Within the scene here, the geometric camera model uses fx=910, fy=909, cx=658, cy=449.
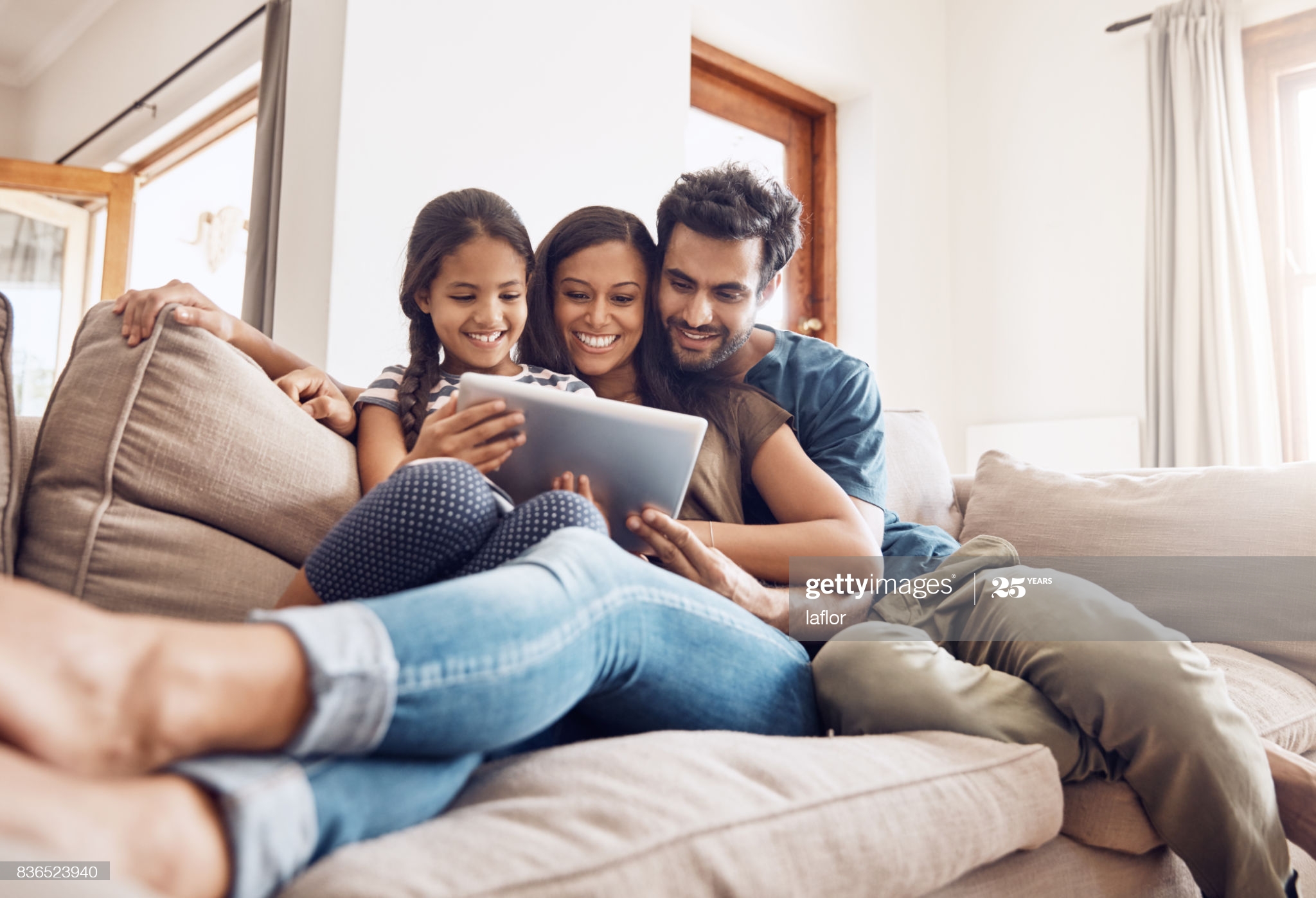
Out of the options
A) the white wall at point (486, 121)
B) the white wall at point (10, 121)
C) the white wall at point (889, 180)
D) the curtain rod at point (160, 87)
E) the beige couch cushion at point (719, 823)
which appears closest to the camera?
the beige couch cushion at point (719, 823)

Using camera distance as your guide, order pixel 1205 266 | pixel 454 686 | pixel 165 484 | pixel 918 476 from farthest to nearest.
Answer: pixel 1205 266, pixel 918 476, pixel 165 484, pixel 454 686

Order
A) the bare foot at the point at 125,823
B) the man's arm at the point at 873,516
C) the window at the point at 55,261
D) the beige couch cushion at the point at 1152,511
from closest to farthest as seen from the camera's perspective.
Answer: the bare foot at the point at 125,823
the man's arm at the point at 873,516
the beige couch cushion at the point at 1152,511
the window at the point at 55,261

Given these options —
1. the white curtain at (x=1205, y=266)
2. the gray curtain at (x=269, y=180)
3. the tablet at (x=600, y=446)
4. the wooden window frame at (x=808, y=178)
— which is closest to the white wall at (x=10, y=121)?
the gray curtain at (x=269, y=180)

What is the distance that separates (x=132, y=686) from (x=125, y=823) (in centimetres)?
7

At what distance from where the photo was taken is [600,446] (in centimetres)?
101

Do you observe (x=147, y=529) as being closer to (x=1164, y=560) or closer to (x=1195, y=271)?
(x=1164, y=560)

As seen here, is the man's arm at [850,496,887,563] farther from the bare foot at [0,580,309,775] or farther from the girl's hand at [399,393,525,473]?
the bare foot at [0,580,309,775]

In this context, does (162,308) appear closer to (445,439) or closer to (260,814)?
(445,439)

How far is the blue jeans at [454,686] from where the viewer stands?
52 cm

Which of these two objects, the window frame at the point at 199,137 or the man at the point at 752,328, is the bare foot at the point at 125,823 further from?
the window frame at the point at 199,137

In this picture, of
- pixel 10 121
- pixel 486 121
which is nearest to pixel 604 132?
pixel 486 121

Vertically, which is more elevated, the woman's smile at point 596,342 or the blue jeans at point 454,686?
the woman's smile at point 596,342

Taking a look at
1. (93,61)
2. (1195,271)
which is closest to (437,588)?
(1195,271)

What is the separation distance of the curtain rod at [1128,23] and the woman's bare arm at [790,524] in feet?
9.36
